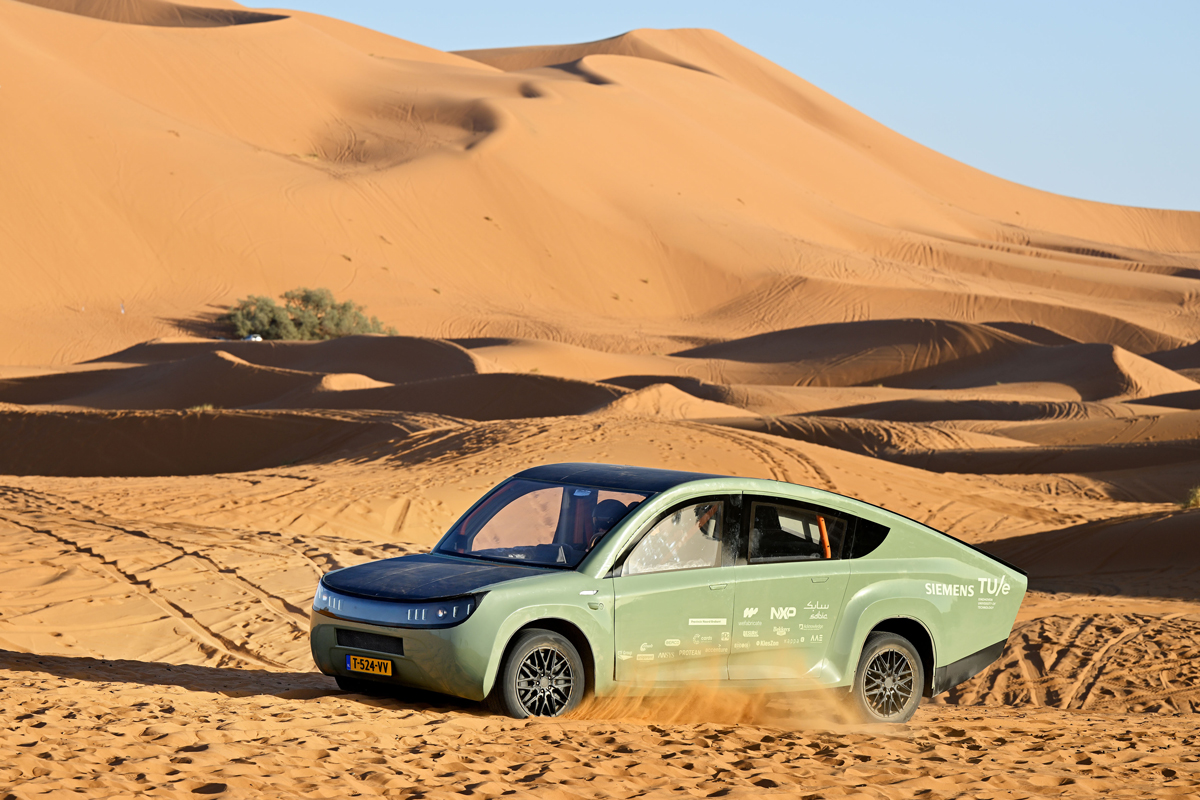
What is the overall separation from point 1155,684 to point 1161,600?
11.6ft

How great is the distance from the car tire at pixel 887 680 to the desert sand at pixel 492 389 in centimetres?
25

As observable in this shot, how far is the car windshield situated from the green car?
12 millimetres

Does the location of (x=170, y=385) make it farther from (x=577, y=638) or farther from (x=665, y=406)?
(x=577, y=638)

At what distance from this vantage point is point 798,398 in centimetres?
3531

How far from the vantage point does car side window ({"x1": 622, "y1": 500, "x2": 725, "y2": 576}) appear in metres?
6.49

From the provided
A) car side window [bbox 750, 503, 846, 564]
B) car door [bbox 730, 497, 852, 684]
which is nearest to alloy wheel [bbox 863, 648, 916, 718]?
car door [bbox 730, 497, 852, 684]

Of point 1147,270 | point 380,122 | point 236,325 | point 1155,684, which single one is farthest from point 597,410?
point 1147,270

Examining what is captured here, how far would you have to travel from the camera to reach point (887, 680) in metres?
7.13

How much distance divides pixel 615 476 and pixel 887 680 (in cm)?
200

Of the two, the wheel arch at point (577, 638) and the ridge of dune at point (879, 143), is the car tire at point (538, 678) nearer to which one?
the wheel arch at point (577, 638)

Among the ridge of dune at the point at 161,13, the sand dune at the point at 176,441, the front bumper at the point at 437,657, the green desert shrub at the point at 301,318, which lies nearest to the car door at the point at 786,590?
the front bumper at the point at 437,657

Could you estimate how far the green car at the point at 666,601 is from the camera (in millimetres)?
6059

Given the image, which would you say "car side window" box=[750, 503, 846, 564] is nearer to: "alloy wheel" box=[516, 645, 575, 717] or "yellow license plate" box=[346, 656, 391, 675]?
"alloy wheel" box=[516, 645, 575, 717]

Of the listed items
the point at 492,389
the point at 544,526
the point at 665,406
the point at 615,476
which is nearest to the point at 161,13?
the point at 492,389
